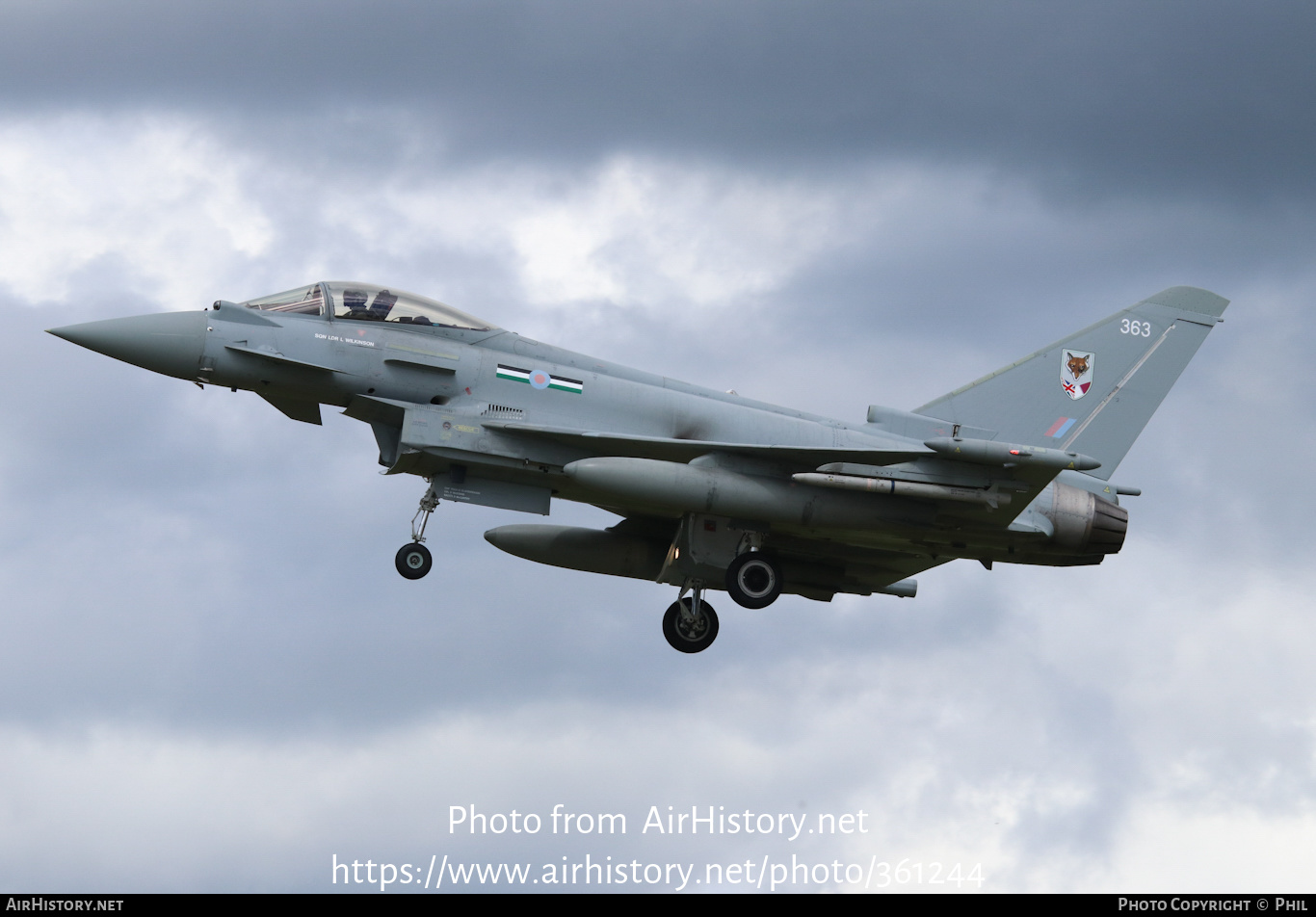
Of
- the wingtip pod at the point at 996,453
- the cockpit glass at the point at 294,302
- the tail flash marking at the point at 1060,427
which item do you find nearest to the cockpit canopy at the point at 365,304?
the cockpit glass at the point at 294,302

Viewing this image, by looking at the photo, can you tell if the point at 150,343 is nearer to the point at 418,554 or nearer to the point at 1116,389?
the point at 418,554

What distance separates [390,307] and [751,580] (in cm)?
665

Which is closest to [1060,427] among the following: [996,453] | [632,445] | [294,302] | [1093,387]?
[1093,387]

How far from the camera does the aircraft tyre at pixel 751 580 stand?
22641mm

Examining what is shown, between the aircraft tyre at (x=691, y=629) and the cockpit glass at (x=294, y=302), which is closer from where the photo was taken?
the cockpit glass at (x=294, y=302)

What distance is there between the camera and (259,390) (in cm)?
2147

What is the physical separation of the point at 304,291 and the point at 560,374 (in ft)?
12.7

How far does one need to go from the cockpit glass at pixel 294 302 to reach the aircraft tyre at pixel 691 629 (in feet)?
24.9

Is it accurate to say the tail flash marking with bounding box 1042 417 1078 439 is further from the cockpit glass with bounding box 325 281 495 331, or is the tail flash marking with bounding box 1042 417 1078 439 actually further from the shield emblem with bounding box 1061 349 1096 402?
the cockpit glass with bounding box 325 281 495 331

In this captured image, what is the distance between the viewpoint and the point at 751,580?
22.7 meters

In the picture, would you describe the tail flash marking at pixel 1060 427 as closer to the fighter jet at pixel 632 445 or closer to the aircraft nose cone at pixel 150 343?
the fighter jet at pixel 632 445

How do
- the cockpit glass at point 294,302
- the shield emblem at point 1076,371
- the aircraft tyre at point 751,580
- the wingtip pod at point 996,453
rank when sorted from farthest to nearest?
1. the shield emblem at point 1076,371
2. the aircraft tyre at point 751,580
3. the cockpit glass at point 294,302
4. the wingtip pod at point 996,453

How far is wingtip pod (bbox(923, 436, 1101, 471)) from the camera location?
20.3 m

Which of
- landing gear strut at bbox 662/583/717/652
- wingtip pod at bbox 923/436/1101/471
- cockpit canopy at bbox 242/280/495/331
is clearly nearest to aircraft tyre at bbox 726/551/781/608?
landing gear strut at bbox 662/583/717/652
